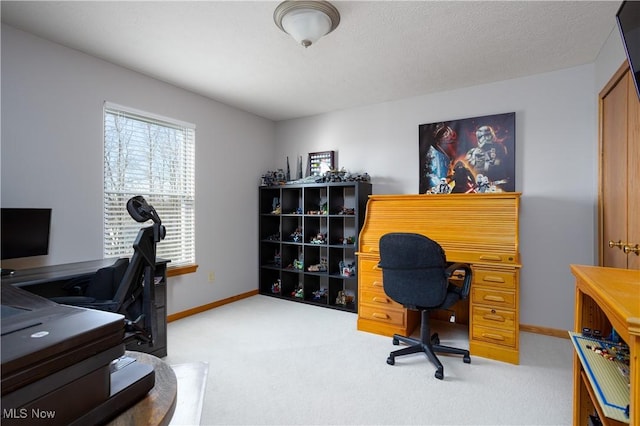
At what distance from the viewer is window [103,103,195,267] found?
9.37ft

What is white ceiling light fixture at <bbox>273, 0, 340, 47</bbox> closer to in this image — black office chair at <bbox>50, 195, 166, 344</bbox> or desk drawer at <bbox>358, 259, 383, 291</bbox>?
black office chair at <bbox>50, 195, 166, 344</bbox>

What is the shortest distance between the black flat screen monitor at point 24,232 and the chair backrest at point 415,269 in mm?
2481

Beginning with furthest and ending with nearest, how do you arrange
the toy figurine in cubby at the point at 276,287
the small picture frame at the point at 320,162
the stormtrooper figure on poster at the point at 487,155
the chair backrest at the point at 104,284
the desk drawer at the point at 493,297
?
the toy figurine in cubby at the point at 276,287
the small picture frame at the point at 320,162
the stormtrooper figure on poster at the point at 487,155
the desk drawer at the point at 493,297
the chair backrest at the point at 104,284

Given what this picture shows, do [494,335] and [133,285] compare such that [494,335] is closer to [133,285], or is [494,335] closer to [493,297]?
[493,297]

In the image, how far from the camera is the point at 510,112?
3137 mm

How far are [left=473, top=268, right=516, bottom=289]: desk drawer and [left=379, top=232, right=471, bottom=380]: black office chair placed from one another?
190 millimetres

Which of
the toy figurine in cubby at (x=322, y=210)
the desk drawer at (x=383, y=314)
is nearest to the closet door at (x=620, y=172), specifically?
the desk drawer at (x=383, y=314)

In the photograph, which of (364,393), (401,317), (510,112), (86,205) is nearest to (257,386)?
(364,393)

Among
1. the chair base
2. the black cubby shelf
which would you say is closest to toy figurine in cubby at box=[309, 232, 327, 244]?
the black cubby shelf

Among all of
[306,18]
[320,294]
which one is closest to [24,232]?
[306,18]

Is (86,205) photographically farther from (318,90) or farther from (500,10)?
(500,10)

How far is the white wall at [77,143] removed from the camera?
7.47 ft

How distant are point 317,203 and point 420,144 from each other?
5.01 ft

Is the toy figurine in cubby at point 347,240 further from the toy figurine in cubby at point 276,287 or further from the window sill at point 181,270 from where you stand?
the window sill at point 181,270
